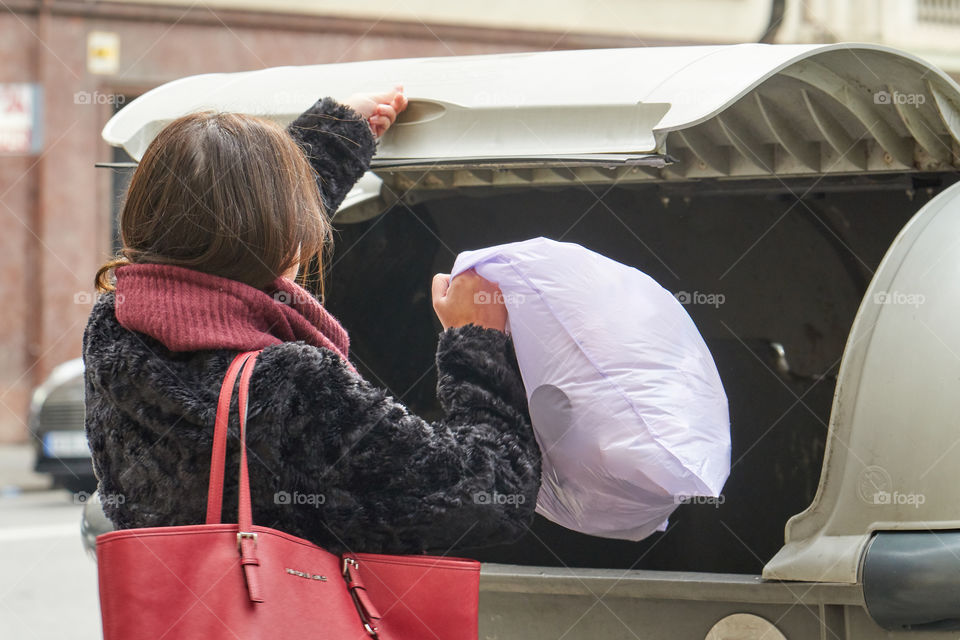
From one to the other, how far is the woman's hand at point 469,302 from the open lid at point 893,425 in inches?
26.4

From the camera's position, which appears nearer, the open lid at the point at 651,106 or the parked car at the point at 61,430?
the open lid at the point at 651,106

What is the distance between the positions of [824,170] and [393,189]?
1132mm

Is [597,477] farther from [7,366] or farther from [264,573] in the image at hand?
[7,366]

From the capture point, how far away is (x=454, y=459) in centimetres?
174

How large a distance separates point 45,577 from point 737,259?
4.80m

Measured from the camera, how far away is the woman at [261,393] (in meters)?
1.69

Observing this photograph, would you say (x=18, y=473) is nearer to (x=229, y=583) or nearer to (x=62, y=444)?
(x=62, y=444)

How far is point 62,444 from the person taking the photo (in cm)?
930

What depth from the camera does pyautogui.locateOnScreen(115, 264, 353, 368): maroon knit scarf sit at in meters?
1.71

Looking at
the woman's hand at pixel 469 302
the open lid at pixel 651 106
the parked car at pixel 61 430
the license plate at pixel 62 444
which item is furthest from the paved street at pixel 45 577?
the woman's hand at pixel 469 302

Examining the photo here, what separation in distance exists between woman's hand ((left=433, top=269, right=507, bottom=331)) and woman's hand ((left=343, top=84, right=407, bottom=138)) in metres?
0.37

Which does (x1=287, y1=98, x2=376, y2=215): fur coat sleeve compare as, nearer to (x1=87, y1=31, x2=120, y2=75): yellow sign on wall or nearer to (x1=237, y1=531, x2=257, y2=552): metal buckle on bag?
(x1=237, y1=531, x2=257, y2=552): metal buckle on bag

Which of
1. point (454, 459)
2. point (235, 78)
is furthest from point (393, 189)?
point (454, 459)

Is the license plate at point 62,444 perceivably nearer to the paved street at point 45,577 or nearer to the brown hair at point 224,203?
the paved street at point 45,577
